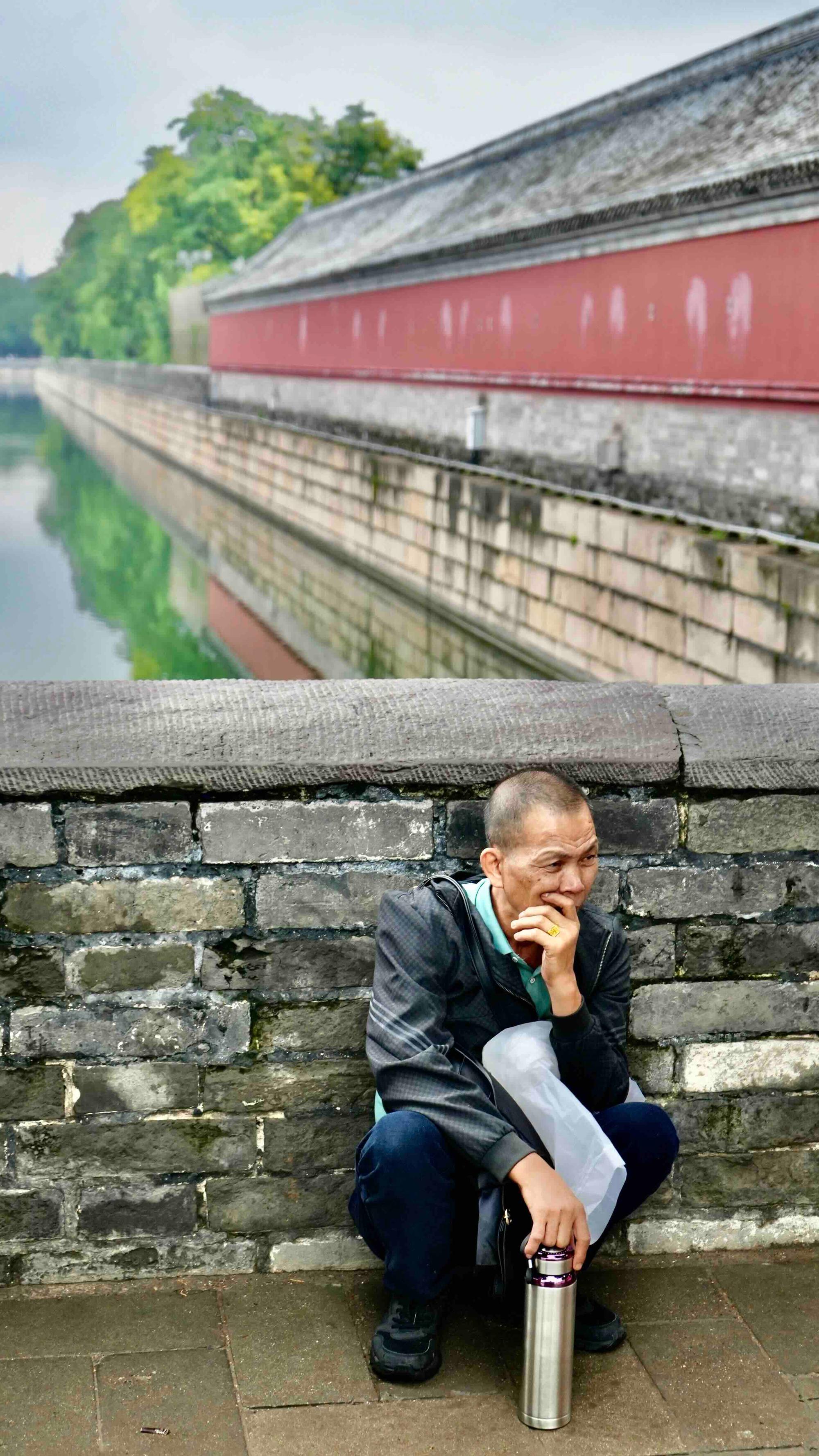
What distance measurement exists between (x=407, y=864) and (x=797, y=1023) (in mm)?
815

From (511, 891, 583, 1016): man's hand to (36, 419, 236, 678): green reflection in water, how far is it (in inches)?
398

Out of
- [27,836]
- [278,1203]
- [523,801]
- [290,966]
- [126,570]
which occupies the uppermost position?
[523,801]

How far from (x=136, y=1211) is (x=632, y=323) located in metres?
11.4

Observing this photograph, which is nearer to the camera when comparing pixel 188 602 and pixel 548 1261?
pixel 548 1261

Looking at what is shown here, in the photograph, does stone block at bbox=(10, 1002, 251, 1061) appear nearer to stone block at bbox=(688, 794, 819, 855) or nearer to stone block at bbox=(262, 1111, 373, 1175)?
stone block at bbox=(262, 1111, 373, 1175)

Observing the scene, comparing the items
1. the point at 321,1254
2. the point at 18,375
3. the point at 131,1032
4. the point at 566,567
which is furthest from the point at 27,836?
the point at 18,375

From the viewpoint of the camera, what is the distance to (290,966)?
290 centimetres

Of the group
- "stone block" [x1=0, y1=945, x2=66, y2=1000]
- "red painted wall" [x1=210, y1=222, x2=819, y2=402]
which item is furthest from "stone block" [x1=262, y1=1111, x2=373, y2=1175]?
"red painted wall" [x1=210, y1=222, x2=819, y2=402]

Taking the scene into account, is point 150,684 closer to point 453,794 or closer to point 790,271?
point 453,794

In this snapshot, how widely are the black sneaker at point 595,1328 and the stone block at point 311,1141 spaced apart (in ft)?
1.62

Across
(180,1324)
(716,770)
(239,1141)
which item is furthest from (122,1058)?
(716,770)

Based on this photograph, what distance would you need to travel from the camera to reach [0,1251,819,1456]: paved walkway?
250 cm

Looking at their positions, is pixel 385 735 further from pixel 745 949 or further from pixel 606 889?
pixel 745 949

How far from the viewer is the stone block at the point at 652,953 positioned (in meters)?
2.98
